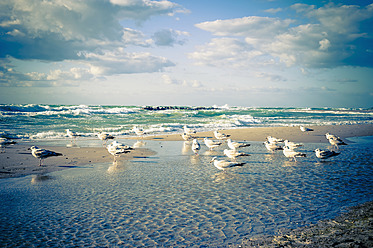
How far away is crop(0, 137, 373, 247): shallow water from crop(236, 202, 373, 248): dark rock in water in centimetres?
31

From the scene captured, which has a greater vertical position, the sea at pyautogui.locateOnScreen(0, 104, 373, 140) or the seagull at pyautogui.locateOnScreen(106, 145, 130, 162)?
the sea at pyautogui.locateOnScreen(0, 104, 373, 140)

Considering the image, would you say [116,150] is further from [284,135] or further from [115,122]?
[115,122]

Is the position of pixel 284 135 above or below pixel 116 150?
below

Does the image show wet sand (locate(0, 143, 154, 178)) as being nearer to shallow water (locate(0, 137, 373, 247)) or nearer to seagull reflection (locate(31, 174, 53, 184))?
seagull reflection (locate(31, 174, 53, 184))

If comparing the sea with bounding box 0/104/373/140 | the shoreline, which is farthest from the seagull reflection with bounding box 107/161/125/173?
the sea with bounding box 0/104/373/140

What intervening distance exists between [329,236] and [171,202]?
13.1ft

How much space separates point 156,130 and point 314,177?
22.3 metres

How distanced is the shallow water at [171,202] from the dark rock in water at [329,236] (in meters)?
0.31

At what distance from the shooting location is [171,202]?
7254mm

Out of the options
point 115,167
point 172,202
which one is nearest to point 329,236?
point 172,202

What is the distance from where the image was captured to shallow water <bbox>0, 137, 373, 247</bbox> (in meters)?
5.40

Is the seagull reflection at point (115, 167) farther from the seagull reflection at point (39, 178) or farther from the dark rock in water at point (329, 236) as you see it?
the dark rock in water at point (329, 236)

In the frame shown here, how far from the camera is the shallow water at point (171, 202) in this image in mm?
5402

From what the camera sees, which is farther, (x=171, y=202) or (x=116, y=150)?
(x=116, y=150)
